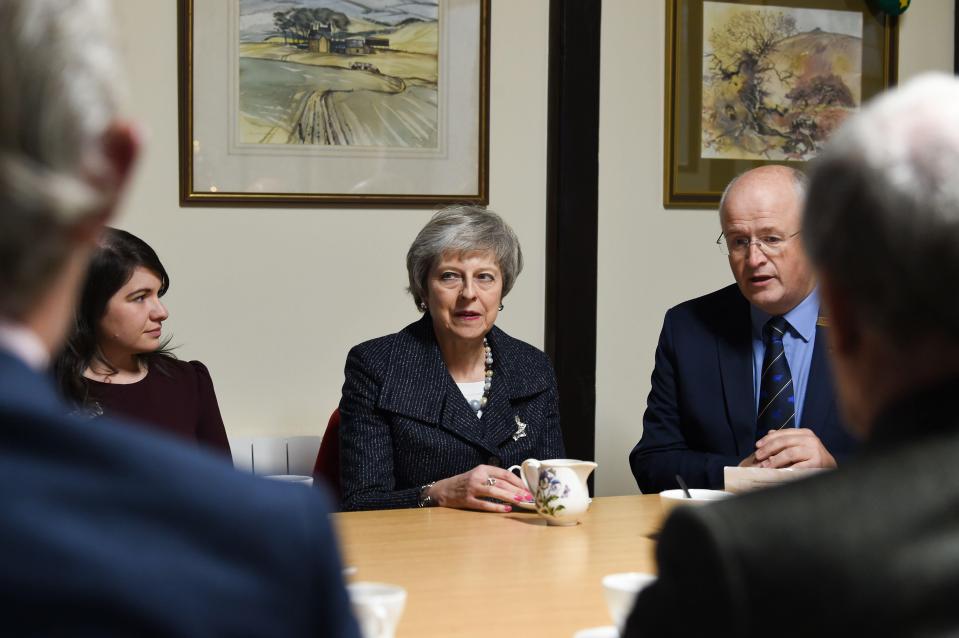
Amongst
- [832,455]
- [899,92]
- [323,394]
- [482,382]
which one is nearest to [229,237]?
[323,394]

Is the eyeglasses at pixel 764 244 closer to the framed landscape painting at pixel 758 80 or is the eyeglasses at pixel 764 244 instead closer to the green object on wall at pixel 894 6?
the framed landscape painting at pixel 758 80

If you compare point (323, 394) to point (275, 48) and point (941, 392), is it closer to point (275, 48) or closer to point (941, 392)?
point (275, 48)

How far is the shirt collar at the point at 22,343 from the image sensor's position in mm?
695

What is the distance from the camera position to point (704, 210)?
430 centimetres

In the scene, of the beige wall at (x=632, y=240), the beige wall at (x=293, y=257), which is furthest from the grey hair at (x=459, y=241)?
the beige wall at (x=632, y=240)

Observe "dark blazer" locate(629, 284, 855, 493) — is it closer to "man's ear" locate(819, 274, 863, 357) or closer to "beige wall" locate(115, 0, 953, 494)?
"beige wall" locate(115, 0, 953, 494)

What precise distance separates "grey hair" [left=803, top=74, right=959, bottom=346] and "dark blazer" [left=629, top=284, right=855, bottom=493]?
6.25ft

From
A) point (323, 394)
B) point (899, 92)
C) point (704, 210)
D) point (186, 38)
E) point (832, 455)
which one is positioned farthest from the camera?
point (704, 210)

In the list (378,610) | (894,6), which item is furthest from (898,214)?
(894,6)

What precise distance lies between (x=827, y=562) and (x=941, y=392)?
18 centimetres

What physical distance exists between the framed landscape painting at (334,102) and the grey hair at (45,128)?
3.09m

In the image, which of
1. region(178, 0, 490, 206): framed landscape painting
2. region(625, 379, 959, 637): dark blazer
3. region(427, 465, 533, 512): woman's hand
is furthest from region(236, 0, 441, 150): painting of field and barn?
region(625, 379, 959, 637): dark blazer

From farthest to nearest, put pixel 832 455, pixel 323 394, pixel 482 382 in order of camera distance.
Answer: pixel 323 394, pixel 482 382, pixel 832 455

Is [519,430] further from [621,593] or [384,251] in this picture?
[621,593]
